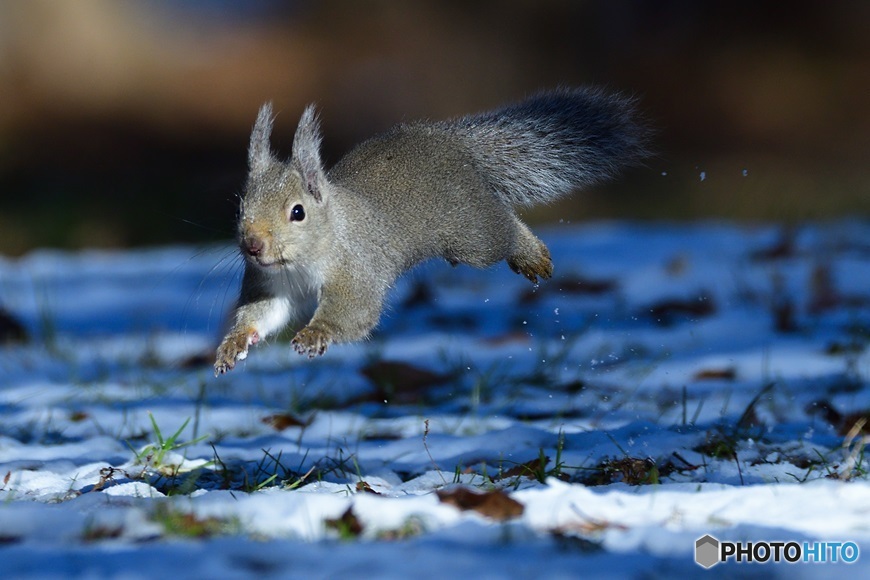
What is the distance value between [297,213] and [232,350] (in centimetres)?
39

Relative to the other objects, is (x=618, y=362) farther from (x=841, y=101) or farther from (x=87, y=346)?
(x=841, y=101)

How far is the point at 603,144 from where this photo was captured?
3.54 meters

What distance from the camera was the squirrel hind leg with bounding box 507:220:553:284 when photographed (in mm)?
3404

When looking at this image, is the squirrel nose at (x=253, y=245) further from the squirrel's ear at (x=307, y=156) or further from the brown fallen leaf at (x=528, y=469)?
the brown fallen leaf at (x=528, y=469)

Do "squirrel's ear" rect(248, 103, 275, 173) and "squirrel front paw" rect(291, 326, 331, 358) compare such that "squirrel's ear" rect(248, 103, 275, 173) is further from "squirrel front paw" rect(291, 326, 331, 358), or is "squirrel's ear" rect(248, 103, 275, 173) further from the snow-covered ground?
"squirrel front paw" rect(291, 326, 331, 358)

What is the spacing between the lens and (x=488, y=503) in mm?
2139

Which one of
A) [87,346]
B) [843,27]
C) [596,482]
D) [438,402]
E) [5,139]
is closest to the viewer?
[596,482]

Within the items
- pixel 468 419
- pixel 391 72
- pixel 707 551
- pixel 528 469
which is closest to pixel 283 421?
pixel 468 419

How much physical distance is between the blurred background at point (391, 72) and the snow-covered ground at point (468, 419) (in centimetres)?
547

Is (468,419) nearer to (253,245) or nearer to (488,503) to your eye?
(253,245)

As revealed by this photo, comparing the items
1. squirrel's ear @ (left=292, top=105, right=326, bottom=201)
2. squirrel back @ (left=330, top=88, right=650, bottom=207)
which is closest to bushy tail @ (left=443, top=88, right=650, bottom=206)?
squirrel back @ (left=330, top=88, right=650, bottom=207)

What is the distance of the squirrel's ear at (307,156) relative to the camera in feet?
9.78

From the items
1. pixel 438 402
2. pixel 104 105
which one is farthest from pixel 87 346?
pixel 104 105

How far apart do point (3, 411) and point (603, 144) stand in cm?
211
